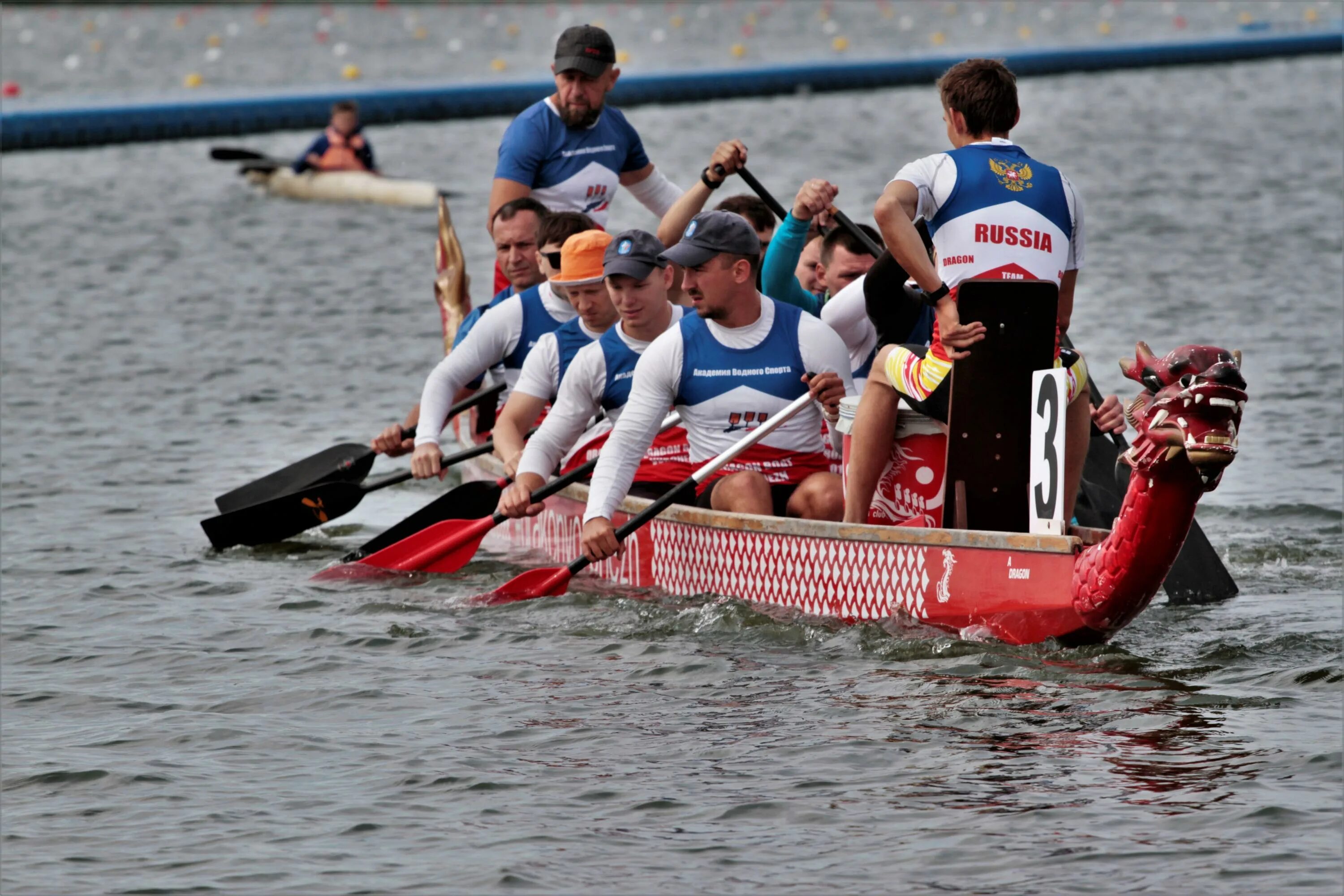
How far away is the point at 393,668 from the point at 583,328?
1.77 metres

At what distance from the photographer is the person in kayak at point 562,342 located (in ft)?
25.7

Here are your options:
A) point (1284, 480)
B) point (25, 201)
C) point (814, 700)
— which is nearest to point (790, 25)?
point (25, 201)

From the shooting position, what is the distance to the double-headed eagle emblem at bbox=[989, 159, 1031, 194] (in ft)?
20.5

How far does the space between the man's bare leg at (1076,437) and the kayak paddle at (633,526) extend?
914 millimetres

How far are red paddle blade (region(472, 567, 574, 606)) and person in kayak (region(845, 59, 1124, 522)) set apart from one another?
184 centimetres

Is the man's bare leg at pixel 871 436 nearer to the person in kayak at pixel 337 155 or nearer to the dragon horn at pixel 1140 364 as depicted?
the dragon horn at pixel 1140 364

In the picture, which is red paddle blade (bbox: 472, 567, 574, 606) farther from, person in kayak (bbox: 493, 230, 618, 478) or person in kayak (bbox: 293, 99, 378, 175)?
person in kayak (bbox: 293, 99, 378, 175)

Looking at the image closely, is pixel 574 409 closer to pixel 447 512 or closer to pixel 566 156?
pixel 447 512

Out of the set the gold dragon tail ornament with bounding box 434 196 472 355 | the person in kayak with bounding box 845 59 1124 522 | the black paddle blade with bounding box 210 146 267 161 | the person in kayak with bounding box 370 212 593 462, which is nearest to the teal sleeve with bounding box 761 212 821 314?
the person in kayak with bounding box 370 212 593 462

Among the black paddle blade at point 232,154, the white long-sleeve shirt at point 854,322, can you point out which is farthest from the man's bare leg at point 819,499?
the black paddle blade at point 232,154

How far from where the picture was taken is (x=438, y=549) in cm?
833

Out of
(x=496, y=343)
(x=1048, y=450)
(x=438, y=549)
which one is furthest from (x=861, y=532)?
(x=496, y=343)

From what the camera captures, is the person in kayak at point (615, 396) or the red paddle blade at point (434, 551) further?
the red paddle blade at point (434, 551)

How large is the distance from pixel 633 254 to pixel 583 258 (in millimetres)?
624
